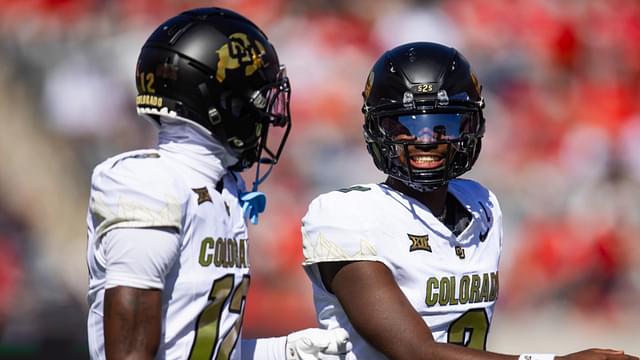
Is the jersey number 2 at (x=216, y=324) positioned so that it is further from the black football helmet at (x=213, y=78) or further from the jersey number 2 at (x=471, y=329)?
the jersey number 2 at (x=471, y=329)

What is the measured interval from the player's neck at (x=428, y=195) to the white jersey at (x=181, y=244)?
48 centimetres

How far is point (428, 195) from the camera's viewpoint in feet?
8.22

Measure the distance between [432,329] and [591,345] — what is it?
9.87 ft

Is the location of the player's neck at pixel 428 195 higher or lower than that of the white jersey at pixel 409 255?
higher

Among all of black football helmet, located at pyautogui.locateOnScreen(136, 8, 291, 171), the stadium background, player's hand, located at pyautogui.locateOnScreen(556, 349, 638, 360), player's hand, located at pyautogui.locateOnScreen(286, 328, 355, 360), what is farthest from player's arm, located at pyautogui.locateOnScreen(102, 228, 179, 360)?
the stadium background

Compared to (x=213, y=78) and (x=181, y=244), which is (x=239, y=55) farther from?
(x=181, y=244)

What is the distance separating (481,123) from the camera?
2531mm

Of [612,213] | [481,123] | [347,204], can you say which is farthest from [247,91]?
[612,213]

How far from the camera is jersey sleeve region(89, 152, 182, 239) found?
1.92m

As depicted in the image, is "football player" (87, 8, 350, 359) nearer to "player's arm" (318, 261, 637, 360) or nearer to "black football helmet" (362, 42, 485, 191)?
"player's arm" (318, 261, 637, 360)

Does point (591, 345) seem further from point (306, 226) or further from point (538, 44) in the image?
point (306, 226)

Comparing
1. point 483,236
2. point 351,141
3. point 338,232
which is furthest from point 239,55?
point 351,141

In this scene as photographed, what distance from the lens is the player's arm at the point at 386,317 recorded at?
2234 millimetres

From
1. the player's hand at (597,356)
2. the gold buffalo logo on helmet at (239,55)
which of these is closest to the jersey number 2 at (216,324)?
the gold buffalo logo on helmet at (239,55)
